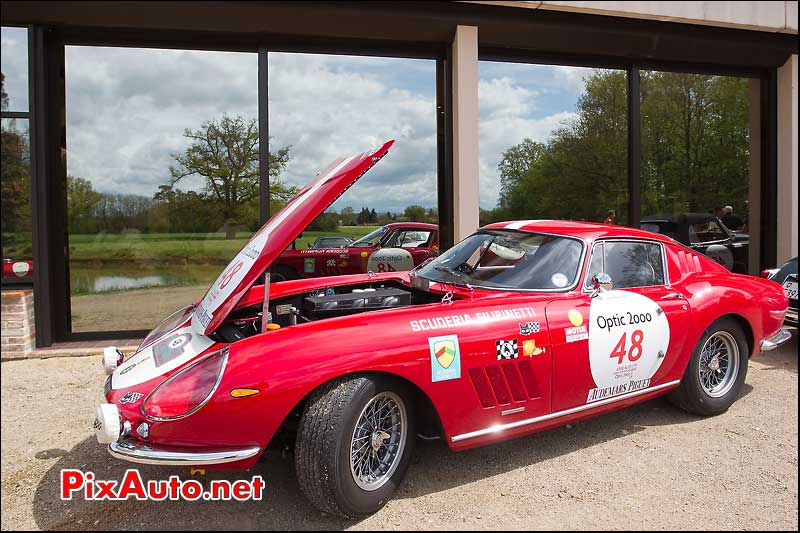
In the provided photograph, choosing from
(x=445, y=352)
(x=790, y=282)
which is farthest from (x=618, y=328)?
(x=790, y=282)

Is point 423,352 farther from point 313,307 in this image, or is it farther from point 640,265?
point 640,265

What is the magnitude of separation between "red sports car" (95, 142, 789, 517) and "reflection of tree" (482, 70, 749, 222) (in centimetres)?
380

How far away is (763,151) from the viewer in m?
8.09

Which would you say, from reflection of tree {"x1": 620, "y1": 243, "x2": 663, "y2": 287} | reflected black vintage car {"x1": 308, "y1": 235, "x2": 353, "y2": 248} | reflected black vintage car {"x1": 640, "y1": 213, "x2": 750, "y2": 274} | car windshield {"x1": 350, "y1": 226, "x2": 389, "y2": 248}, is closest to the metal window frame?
reflected black vintage car {"x1": 308, "y1": 235, "x2": 353, "y2": 248}

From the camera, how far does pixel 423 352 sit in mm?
2529

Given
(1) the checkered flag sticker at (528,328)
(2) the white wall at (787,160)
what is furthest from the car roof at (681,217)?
(1) the checkered flag sticker at (528,328)

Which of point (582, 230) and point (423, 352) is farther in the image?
point (582, 230)

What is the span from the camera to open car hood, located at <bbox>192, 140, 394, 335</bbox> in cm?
277

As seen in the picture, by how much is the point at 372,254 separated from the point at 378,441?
4621 mm

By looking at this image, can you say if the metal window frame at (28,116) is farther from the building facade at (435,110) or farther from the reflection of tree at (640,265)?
the reflection of tree at (640,265)

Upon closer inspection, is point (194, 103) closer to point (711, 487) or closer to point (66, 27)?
point (66, 27)

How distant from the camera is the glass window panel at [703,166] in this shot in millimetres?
7882

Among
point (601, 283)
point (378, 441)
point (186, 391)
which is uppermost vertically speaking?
point (601, 283)

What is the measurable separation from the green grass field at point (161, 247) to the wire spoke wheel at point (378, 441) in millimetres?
4587
